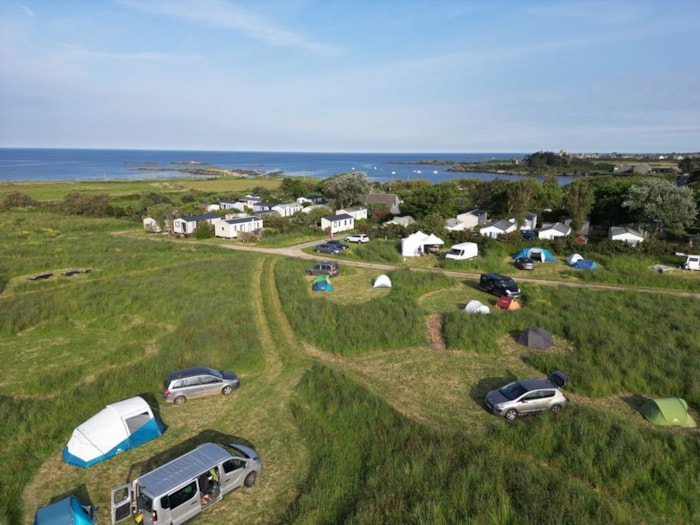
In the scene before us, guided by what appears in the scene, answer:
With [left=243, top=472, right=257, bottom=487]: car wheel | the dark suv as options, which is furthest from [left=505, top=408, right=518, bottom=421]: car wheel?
the dark suv

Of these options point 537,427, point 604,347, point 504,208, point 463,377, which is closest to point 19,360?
point 463,377

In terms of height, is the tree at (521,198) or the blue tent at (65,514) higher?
the tree at (521,198)

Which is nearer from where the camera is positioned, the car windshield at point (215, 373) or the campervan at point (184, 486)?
the campervan at point (184, 486)

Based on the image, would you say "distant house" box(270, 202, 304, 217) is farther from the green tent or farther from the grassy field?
the green tent

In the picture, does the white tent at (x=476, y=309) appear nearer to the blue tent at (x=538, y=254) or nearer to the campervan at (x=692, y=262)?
the blue tent at (x=538, y=254)

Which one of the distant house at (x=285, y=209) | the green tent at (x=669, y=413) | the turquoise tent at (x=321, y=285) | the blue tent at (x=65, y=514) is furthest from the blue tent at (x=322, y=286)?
the distant house at (x=285, y=209)

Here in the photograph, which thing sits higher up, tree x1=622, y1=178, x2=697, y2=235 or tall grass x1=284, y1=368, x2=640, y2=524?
tree x1=622, y1=178, x2=697, y2=235

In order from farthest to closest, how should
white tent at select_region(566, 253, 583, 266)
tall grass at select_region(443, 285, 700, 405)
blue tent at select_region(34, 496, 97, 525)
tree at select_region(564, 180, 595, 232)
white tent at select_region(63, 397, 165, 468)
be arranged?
tree at select_region(564, 180, 595, 232), white tent at select_region(566, 253, 583, 266), tall grass at select_region(443, 285, 700, 405), white tent at select_region(63, 397, 165, 468), blue tent at select_region(34, 496, 97, 525)
